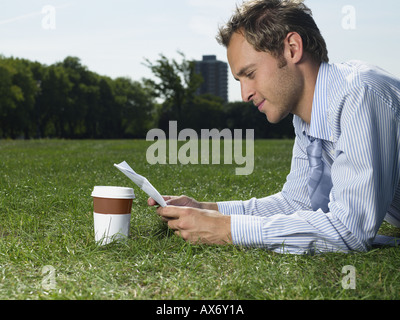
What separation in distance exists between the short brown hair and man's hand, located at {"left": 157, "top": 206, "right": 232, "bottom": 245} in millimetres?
1088

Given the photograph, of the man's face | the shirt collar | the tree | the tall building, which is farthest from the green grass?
the tall building

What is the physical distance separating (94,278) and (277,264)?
1.02 m

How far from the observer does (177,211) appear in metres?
2.65

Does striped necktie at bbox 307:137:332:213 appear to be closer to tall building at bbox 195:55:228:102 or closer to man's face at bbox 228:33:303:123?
man's face at bbox 228:33:303:123

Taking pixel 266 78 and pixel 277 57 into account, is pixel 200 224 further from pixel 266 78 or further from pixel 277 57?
pixel 277 57

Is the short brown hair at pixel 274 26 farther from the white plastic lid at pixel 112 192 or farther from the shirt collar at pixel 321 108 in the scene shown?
the white plastic lid at pixel 112 192

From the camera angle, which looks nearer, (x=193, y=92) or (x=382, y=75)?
(x=382, y=75)

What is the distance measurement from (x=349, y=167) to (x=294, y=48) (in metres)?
0.87

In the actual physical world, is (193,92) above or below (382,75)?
above

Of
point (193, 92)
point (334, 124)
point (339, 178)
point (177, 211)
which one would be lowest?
point (177, 211)
